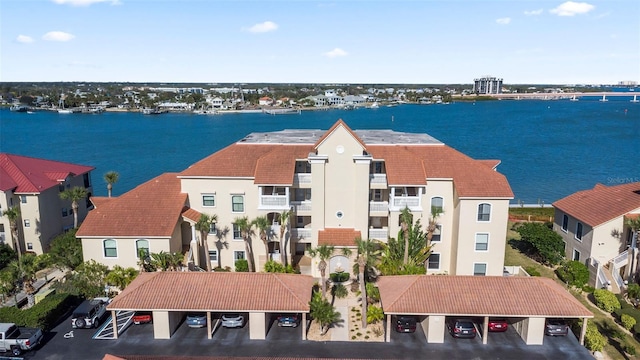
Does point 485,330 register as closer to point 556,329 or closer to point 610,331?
point 556,329

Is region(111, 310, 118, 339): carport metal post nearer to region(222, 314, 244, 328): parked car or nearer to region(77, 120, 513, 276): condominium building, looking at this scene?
region(222, 314, 244, 328): parked car

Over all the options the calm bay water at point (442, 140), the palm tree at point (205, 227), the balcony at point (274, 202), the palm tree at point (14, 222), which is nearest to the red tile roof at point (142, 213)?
the palm tree at point (205, 227)

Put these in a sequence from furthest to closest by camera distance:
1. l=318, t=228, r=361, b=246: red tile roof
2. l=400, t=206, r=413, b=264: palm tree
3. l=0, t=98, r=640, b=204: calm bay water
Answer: l=0, t=98, r=640, b=204: calm bay water, l=318, t=228, r=361, b=246: red tile roof, l=400, t=206, r=413, b=264: palm tree

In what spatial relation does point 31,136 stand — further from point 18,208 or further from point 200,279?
point 200,279

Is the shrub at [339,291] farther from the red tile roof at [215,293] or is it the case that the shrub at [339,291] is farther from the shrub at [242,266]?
the shrub at [242,266]

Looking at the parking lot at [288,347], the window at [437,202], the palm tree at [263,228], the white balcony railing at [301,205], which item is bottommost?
the parking lot at [288,347]

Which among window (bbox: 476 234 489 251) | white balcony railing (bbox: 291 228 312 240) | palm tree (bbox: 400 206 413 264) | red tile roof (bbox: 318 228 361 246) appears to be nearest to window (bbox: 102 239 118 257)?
white balcony railing (bbox: 291 228 312 240)
